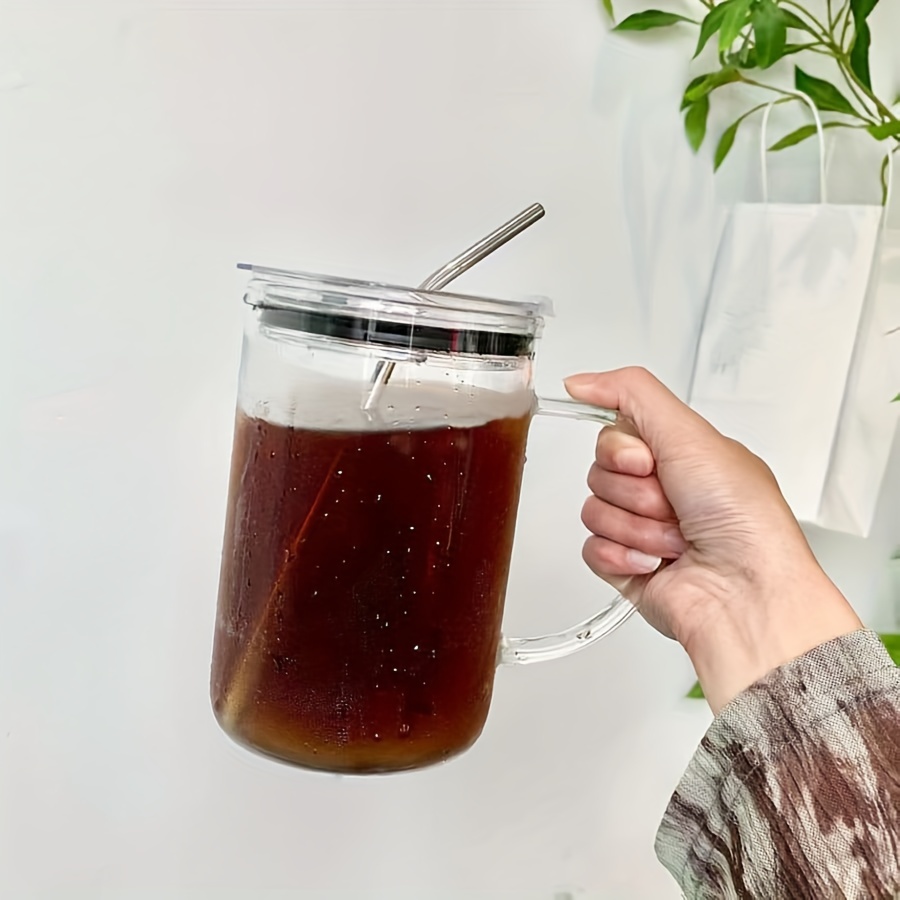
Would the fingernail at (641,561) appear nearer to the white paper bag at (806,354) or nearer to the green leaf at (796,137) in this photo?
the white paper bag at (806,354)

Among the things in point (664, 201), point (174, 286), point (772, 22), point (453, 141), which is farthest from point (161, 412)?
point (772, 22)

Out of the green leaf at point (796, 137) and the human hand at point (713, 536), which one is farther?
the green leaf at point (796, 137)

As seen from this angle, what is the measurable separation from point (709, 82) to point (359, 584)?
23.2 inches

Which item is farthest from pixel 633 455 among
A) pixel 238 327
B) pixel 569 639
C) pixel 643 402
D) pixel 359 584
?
pixel 238 327

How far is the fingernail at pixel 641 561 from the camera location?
0.73 m

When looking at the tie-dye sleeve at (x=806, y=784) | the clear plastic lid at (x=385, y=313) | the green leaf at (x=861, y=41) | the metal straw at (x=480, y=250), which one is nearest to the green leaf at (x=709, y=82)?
the green leaf at (x=861, y=41)

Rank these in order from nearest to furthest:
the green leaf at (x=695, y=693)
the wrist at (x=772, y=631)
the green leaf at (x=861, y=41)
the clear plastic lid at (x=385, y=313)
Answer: the clear plastic lid at (x=385, y=313) → the wrist at (x=772, y=631) → the green leaf at (x=861, y=41) → the green leaf at (x=695, y=693)

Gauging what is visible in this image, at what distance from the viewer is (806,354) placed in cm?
86

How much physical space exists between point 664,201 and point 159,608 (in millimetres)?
612

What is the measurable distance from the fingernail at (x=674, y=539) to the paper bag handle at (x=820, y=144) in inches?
14.3

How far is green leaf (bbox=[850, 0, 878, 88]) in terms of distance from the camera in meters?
0.76

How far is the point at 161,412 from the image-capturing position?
77cm

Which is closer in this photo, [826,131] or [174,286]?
[174,286]

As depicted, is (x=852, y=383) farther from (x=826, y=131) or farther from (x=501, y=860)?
(x=501, y=860)
